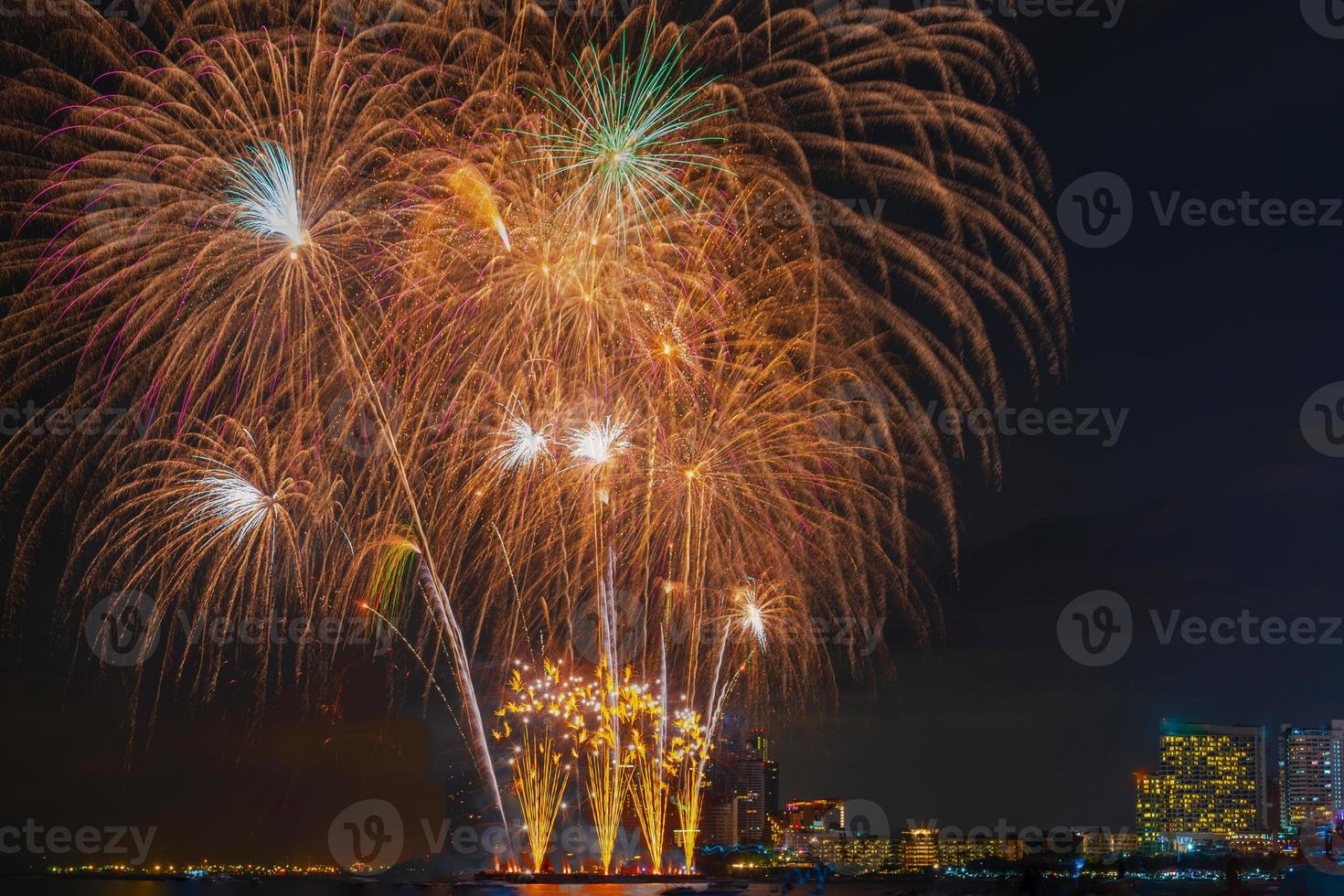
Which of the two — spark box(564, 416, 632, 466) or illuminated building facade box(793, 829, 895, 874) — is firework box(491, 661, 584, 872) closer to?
spark box(564, 416, 632, 466)

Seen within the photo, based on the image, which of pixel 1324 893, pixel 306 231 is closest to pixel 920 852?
pixel 306 231

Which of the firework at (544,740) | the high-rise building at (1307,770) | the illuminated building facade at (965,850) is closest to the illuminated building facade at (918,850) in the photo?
the illuminated building facade at (965,850)

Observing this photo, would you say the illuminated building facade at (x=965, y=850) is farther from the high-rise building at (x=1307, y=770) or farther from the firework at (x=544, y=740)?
the firework at (x=544, y=740)

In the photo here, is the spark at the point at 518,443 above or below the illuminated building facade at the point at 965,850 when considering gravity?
above

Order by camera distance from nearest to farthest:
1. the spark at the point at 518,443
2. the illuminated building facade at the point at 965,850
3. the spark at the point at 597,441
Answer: the spark at the point at 518,443 → the spark at the point at 597,441 → the illuminated building facade at the point at 965,850

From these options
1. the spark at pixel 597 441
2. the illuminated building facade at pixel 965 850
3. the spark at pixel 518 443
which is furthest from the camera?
the illuminated building facade at pixel 965 850

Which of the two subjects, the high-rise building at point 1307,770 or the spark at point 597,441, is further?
the high-rise building at point 1307,770

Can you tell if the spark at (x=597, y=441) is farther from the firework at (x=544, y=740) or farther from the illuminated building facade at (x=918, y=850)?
the illuminated building facade at (x=918, y=850)

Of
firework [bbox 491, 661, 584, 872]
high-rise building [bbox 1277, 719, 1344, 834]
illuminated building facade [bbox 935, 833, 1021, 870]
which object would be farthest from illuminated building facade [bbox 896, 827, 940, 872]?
firework [bbox 491, 661, 584, 872]

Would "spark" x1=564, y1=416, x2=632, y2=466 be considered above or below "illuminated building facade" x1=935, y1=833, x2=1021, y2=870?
above
